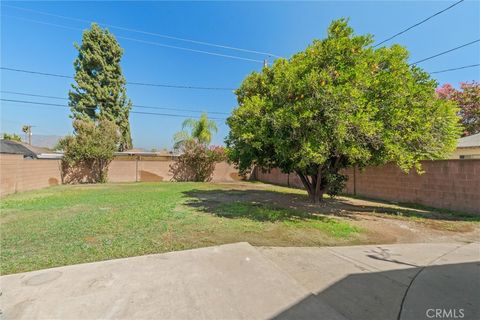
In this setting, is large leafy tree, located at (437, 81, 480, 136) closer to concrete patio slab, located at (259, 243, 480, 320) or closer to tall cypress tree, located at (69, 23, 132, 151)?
concrete patio slab, located at (259, 243, 480, 320)

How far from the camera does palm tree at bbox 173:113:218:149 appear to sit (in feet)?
66.0

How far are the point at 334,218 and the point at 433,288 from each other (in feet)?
12.7

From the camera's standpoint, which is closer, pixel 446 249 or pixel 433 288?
pixel 433 288

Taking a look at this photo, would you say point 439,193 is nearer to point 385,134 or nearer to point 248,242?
point 385,134

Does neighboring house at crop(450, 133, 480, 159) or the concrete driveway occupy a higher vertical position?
neighboring house at crop(450, 133, 480, 159)

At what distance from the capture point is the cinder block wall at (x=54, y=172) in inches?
436

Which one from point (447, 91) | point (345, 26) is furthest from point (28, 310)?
point (447, 91)

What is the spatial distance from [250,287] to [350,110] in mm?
4554

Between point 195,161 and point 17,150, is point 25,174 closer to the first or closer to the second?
point 17,150

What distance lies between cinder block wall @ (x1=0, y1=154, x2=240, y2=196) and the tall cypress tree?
13.2 feet

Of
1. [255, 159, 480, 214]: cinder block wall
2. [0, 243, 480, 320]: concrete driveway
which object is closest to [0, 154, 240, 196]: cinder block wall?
[0, 243, 480, 320]: concrete driveway

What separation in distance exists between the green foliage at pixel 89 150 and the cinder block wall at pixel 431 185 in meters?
14.8

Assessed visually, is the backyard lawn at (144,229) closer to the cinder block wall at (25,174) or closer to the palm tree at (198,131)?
the cinder block wall at (25,174)

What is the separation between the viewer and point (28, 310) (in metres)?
2.39
